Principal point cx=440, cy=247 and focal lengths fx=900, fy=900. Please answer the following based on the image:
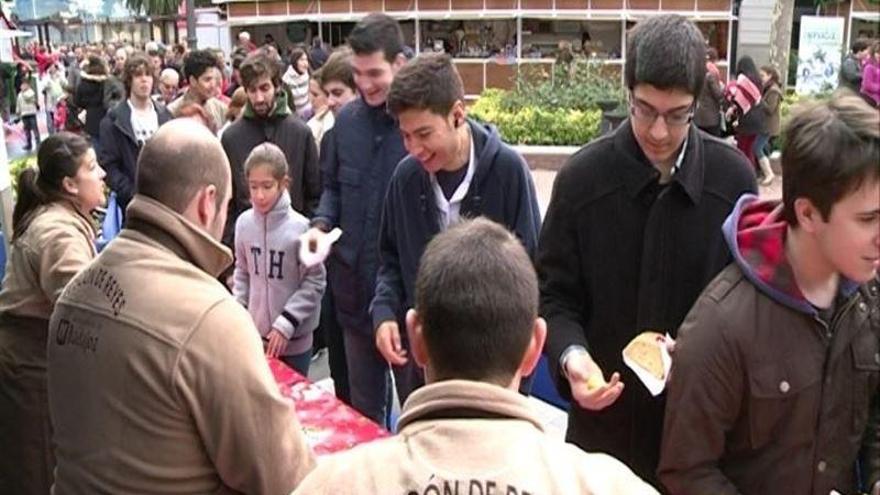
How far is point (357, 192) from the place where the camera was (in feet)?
12.5

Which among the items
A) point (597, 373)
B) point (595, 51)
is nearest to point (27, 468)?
point (597, 373)

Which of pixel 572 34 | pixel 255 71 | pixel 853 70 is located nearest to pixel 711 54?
pixel 853 70

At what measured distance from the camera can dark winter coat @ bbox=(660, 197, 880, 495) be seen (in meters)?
1.88

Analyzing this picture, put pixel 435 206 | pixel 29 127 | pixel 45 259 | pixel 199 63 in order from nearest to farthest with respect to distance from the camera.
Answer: pixel 435 206, pixel 45 259, pixel 199 63, pixel 29 127

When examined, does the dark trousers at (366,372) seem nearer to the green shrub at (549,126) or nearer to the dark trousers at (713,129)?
the dark trousers at (713,129)

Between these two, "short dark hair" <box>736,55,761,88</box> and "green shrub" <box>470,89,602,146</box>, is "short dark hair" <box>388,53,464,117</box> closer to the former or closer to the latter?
"short dark hair" <box>736,55,761,88</box>

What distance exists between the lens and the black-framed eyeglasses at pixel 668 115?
2238 millimetres

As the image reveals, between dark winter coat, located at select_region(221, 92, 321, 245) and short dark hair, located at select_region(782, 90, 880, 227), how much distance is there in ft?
11.7

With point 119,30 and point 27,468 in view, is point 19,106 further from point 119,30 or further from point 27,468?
point 119,30

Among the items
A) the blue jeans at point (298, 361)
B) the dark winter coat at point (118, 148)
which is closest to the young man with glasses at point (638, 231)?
the blue jeans at point (298, 361)

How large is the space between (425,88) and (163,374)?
128 cm

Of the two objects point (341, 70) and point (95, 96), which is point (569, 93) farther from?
point (341, 70)

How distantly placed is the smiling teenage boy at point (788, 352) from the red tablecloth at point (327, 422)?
1198mm

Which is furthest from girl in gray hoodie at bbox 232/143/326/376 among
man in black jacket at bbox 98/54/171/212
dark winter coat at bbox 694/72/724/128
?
dark winter coat at bbox 694/72/724/128
